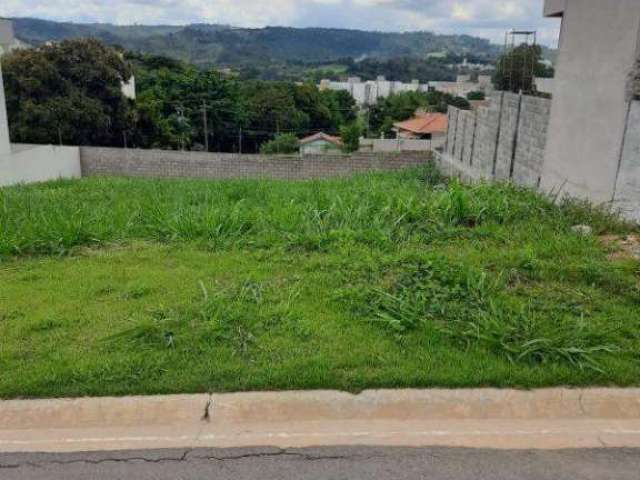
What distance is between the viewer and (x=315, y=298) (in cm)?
475

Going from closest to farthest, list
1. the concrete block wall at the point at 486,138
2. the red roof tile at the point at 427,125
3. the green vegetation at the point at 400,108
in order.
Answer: the concrete block wall at the point at 486,138 → the red roof tile at the point at 427,125 → the green vegetation at the point at 400,108

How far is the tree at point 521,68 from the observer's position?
16.7 metres

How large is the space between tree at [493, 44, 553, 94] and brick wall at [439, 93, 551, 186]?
5.22 feet

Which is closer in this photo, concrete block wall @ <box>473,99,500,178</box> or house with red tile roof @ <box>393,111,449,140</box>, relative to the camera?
concrete block wall @ <box>473,99,500,178</box>

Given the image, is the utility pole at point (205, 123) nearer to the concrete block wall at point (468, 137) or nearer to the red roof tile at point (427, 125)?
the red roof tile at point (427, 125)

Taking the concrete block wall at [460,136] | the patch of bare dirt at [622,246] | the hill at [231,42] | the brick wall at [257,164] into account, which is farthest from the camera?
the hill at [231,42]

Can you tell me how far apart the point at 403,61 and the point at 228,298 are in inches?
6096

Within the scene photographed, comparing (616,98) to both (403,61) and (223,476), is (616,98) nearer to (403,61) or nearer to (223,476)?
(223,476)

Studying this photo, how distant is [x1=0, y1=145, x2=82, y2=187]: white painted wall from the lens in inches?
791

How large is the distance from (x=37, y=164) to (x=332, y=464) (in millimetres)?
21754

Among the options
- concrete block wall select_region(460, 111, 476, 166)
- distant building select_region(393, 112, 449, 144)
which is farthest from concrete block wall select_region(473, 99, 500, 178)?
distant building select_region(393, 112, 449, 144)

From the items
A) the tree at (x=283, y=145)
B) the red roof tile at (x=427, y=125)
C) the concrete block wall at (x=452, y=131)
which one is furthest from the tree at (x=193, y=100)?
the concrete block wall at (x=452, y=131)

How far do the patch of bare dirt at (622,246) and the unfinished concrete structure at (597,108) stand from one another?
1.07 meters

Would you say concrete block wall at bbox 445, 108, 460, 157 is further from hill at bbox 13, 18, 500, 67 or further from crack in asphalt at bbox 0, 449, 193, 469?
hill at bbox 13, 18, 500, 67
